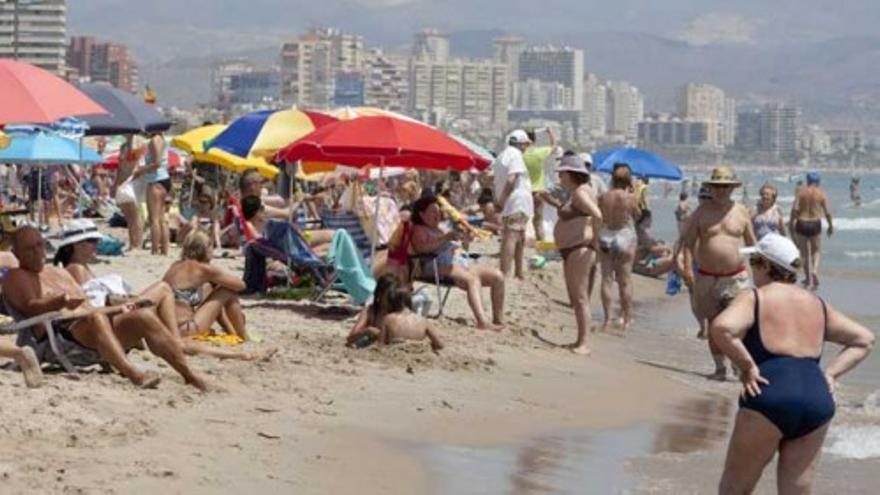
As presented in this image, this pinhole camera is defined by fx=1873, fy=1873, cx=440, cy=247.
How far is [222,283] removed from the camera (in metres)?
10.7

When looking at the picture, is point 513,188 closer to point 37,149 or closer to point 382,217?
point 382,217

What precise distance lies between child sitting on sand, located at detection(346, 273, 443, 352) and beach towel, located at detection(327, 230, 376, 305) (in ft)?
4.79

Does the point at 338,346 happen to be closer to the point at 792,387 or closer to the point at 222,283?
the point at 222,283

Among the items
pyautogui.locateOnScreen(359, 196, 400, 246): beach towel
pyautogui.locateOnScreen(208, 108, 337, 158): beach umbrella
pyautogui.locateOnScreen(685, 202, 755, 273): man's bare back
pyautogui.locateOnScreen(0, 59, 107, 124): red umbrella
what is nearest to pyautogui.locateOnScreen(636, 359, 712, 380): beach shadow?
pyautogui.locateOnScreen(685, 202, 755, 273): man's bare back

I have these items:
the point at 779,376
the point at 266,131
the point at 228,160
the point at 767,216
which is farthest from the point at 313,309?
the point at 228,160

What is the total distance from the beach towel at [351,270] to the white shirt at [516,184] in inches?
Answer: 119

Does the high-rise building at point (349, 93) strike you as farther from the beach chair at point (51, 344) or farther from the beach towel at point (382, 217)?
the beach chair at point (51, 344)

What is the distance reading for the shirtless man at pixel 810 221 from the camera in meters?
20.6

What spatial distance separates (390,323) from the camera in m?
11.3

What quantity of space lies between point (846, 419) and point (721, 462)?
2.12 metres

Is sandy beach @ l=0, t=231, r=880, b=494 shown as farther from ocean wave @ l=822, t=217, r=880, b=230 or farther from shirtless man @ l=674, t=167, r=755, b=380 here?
ocean wave @ l=822, t=217, r=880, b=230

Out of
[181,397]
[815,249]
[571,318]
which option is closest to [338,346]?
[181,397]

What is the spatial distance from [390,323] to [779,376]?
205 inches

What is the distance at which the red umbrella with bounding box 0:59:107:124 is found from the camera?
29.4 ft
